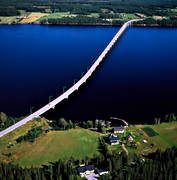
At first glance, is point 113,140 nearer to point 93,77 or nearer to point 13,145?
point 13,145

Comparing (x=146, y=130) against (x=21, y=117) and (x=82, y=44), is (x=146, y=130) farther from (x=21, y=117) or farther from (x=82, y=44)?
(x=82, y=44)

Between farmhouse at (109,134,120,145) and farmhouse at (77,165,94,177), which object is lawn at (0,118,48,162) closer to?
farmhouse at (77,165,94,177)

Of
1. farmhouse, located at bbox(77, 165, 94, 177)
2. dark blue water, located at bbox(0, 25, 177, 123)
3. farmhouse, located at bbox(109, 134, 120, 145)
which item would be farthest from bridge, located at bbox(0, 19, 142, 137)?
farmhouse, located at bbox(77, 165, 94, 177)

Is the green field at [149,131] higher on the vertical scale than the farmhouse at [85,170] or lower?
higher

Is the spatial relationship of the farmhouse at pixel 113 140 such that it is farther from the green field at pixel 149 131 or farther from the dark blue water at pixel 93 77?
the dark blue water at pixel 93 77

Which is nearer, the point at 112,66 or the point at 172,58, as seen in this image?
the point at 112,66

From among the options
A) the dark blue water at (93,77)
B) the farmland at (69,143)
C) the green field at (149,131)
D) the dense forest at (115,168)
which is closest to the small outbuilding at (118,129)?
the farmland at (69,143)

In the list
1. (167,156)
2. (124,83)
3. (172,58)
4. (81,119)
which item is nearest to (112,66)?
(124,83)
